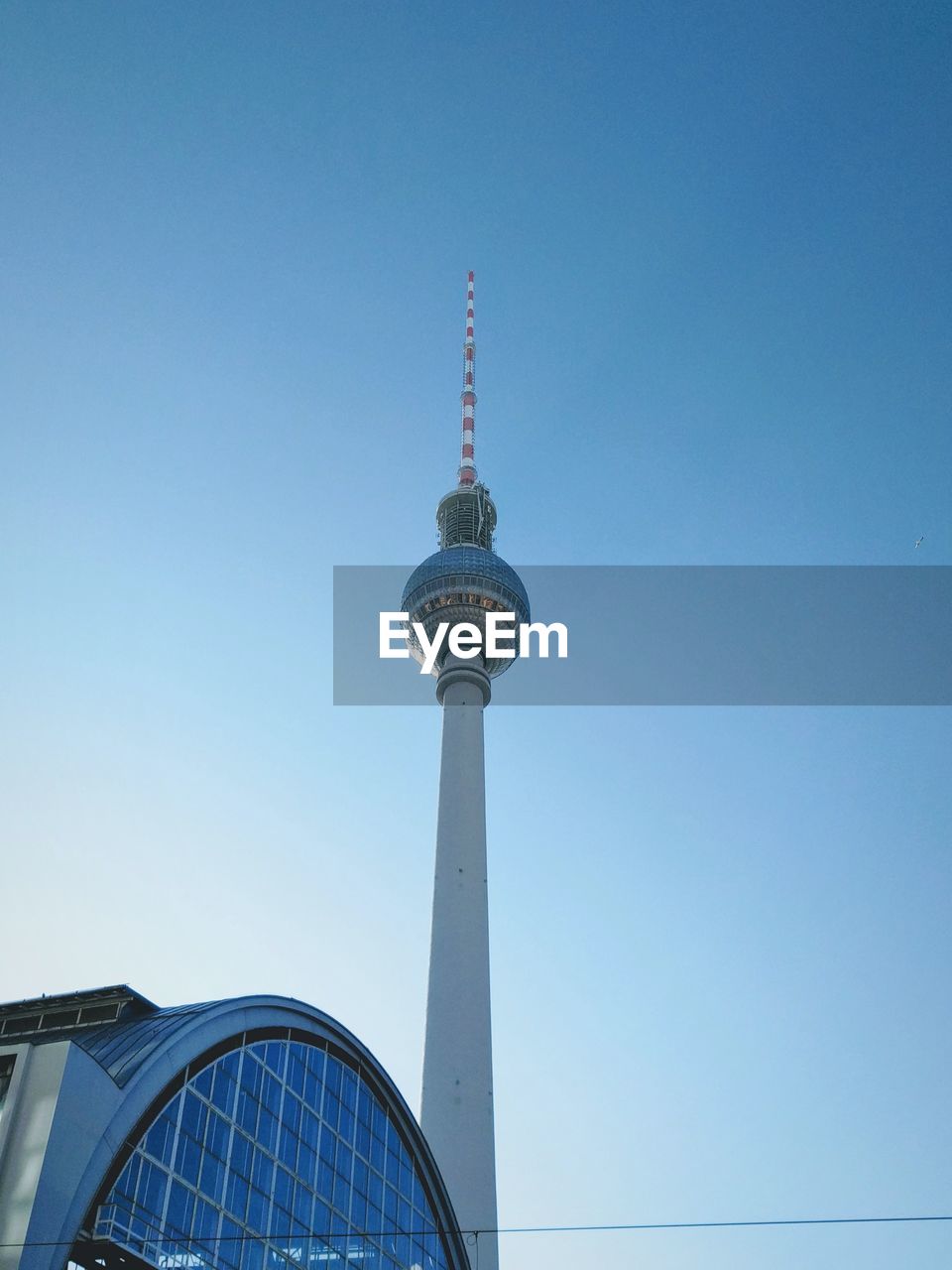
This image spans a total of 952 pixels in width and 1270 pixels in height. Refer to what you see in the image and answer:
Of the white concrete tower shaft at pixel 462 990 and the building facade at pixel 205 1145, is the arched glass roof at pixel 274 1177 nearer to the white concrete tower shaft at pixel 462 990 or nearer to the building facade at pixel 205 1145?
the building facade at pixel 205 1145

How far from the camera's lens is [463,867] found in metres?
78.0

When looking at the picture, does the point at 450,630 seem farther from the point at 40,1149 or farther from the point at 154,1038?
the point at 40,1149

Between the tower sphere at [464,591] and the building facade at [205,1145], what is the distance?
1926 inches

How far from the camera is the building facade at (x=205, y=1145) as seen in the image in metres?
27.6

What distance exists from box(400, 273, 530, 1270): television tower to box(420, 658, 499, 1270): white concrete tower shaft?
6 centimetres

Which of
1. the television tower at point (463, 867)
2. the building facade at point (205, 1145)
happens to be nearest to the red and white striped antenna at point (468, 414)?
the television tower at point (463, 867)

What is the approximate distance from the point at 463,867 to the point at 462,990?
8.07 m

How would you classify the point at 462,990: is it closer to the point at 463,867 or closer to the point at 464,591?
the point at 463,867

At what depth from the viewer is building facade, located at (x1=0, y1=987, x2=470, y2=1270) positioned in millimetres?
27594

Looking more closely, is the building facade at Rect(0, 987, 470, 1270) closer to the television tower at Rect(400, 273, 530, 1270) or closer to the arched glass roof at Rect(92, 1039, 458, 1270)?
the arched glass roof at Rect(92, 1039, 458, 1270)

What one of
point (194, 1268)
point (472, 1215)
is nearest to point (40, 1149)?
point (194, 1268)

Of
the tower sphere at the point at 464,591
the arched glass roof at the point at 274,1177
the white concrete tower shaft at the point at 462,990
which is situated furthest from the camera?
the tower sphere at the point at 464,591
